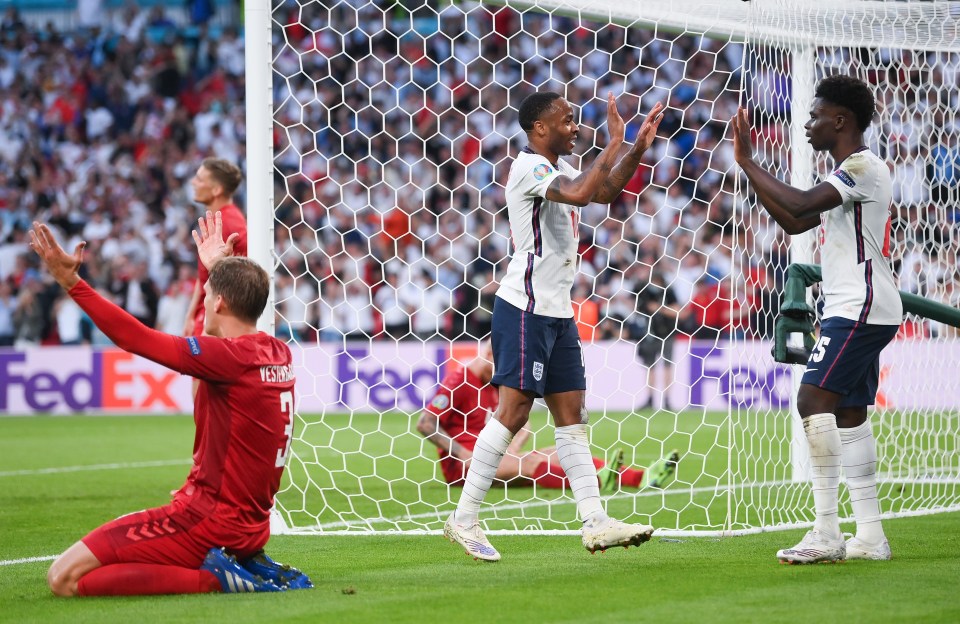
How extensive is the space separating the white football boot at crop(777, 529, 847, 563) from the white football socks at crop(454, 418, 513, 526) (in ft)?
4.12

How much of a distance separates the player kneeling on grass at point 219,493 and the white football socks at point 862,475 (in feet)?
8.10

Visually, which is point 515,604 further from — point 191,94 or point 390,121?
point 191,94

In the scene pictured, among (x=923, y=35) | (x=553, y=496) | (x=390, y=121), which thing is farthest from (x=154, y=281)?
(x=923, y=35)

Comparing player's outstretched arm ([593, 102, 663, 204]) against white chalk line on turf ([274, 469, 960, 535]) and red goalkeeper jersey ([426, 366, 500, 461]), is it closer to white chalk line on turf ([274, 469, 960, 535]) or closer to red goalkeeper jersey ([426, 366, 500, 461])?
white chalk line on turf ([274, 469, 960, 535])

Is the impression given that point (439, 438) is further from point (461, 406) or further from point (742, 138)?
point (742, 138)

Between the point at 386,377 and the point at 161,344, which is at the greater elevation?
the point at 161,344

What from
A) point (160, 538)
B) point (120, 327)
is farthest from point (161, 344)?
point (160, 538)

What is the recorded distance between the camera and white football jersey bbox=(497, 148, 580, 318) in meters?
5.58

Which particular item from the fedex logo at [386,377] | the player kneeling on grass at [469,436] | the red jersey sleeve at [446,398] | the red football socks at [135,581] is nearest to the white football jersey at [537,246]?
the red football socks at [135,581]

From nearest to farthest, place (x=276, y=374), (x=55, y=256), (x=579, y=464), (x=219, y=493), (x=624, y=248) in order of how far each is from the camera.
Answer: (x=55, y=256)
(x=219, y=493)
(x=276, y=374)
(x=579, y=464)
(x=624, y=248)

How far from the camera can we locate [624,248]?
1516 cm

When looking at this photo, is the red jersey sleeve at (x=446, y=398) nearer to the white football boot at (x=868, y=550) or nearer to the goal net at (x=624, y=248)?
the goal net at (x=624, y=248)

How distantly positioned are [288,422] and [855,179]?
8.28ft

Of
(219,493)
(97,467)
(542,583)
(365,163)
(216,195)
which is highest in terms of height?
(365,163)
